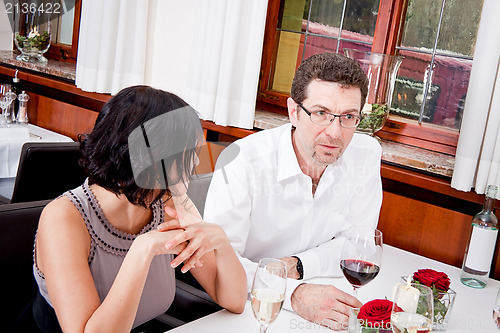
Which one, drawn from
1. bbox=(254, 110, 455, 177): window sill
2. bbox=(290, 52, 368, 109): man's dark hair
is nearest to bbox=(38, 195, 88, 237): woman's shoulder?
bbox=(290, 52, 368, 109): man's dark hair

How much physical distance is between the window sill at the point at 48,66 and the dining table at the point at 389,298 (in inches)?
103

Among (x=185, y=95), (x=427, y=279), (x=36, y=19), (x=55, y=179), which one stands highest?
(x=36, y=19)

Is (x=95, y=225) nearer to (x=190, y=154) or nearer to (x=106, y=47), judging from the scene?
(x=190, y=154)

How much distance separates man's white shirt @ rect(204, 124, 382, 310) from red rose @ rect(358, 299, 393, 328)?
1.81ft

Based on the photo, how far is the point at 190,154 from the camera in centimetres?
138

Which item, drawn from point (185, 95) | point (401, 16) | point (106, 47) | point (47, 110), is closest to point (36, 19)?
point (47, 110)

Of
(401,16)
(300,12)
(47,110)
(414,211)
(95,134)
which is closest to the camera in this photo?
(95,134)

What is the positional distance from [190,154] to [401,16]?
1592 mm

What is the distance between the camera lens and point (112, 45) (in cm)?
341

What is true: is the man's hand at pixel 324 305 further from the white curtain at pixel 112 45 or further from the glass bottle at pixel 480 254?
the white curtain at pixel 112 45

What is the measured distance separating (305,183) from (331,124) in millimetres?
227

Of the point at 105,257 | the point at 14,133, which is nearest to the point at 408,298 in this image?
the point at 105,257

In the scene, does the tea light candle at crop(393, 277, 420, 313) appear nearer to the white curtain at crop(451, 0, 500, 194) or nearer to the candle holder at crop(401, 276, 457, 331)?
the candle holder at crop(401, 276, 457, 331)

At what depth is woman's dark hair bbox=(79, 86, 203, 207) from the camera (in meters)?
1.30
